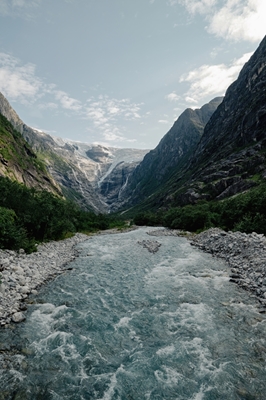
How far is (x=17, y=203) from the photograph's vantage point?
134ft

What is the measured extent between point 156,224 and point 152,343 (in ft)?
307

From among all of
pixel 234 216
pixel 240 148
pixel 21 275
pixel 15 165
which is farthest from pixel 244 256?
pixel 240 148

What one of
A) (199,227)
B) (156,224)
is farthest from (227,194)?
(199,227)

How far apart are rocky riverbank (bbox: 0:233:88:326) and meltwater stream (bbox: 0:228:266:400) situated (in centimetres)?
106

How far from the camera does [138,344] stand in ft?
45.6

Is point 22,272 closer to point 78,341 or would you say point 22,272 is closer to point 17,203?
point 78,341

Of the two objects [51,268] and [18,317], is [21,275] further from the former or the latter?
[18,317]

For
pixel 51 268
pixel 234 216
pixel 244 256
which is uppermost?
pixel 51 268

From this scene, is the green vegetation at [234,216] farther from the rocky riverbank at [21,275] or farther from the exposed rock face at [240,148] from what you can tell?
the exposed rock face at [240,148]

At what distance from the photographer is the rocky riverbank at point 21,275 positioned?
16891 mm

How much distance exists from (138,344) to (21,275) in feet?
45.7

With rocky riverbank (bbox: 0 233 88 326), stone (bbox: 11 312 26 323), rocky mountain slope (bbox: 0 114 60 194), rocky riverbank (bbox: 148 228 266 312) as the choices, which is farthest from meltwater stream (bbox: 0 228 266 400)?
rocky mountain slope (bbox: 0 114 60 194)

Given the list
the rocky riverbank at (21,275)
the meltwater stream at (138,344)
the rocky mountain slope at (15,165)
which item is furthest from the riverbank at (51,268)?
the rocky mountain slope at (15,165)

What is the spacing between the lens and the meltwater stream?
34.7 feet
